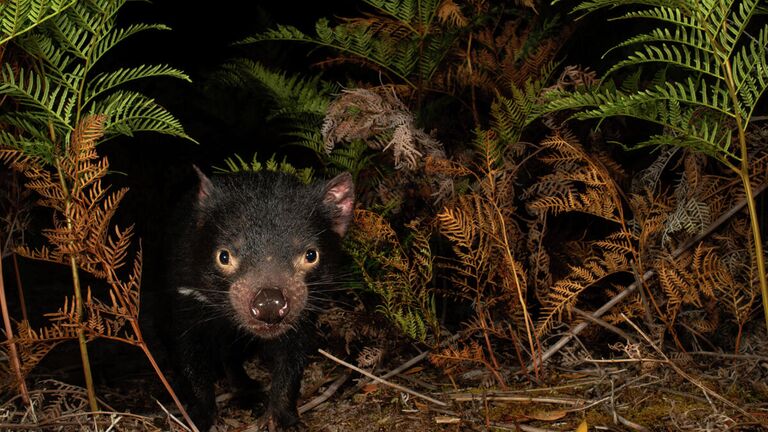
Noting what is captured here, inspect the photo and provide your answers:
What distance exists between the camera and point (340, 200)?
4336 millimetres

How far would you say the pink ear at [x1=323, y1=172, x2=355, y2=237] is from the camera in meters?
4.30

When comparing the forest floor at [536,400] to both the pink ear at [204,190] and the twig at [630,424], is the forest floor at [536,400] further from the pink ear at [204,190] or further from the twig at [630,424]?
the pink ear at [204,190]

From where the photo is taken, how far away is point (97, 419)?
347 centimetres

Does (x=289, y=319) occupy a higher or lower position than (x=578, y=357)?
higher

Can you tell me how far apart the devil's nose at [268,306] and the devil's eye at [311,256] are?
0.52 meters

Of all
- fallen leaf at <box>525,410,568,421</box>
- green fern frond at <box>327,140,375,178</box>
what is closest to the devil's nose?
fallen leaf at <box>525,410,568,421</box>

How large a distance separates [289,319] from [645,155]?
8.50 ft

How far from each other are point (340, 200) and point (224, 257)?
2.36 ft

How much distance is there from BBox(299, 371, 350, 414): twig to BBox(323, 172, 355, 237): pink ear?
0.83 m

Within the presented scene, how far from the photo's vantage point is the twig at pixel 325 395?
4277 millimetres

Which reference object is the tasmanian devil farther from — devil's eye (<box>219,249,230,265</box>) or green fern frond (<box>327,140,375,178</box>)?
green fern frond (<box>327,140,375,178</box>)

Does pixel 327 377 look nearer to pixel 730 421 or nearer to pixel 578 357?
pixel 578 357

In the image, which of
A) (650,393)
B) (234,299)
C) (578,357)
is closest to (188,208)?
(234,299)

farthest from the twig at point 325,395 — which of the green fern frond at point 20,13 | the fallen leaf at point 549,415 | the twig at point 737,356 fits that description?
the green fern frond at point 20,13
